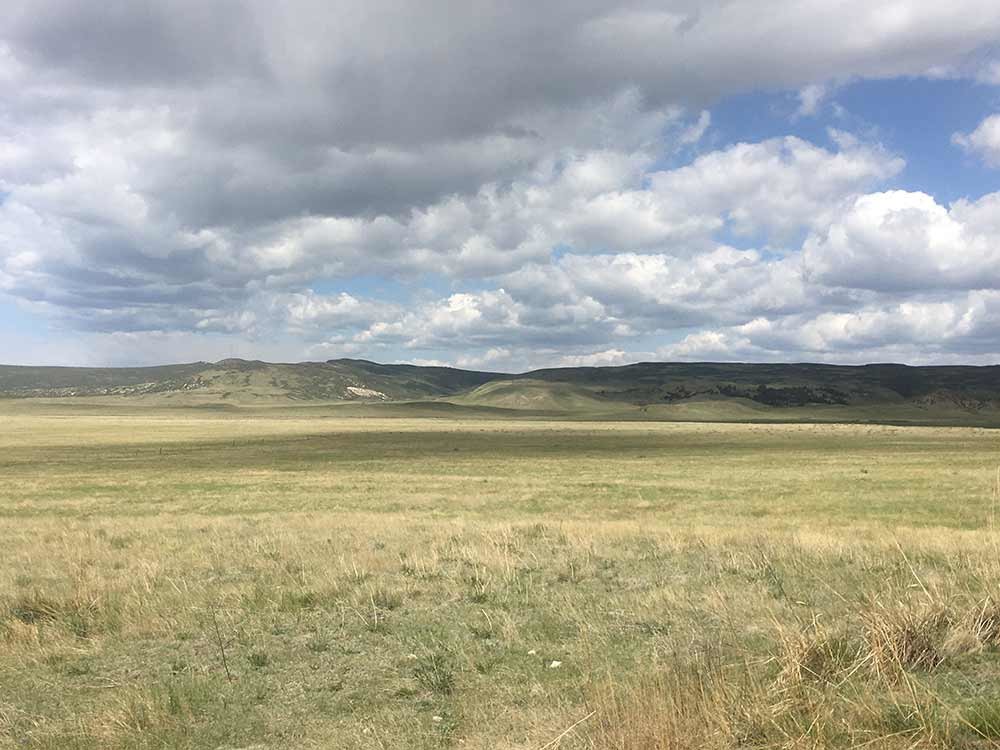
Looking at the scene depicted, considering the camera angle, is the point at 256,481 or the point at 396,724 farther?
the point at 256,481

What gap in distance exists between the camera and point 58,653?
8.55 m

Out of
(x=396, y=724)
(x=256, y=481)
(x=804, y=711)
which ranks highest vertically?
(x=804, y=711)

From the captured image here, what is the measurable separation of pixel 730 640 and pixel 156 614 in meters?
7.77

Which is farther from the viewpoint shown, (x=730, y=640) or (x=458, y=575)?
(x=458, y=575)

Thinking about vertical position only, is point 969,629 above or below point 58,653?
above

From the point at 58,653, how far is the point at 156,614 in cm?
165

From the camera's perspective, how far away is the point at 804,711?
5441mm

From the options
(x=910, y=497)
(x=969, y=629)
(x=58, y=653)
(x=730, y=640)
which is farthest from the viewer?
(x=910, y=497)

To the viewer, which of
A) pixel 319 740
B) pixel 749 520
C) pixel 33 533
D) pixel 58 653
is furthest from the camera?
pixel 749 520

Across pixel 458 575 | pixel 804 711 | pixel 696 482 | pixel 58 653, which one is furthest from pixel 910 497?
pixel 58 653

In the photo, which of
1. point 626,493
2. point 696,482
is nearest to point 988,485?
point 696,482

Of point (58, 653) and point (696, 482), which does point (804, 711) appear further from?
point (696, 482)

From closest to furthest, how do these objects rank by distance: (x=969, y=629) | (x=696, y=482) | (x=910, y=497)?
(x=969, y=629) < (x=910, y=497) < (x=696, y=482)

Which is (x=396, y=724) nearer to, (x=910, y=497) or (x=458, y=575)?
(x=458, y=575)
